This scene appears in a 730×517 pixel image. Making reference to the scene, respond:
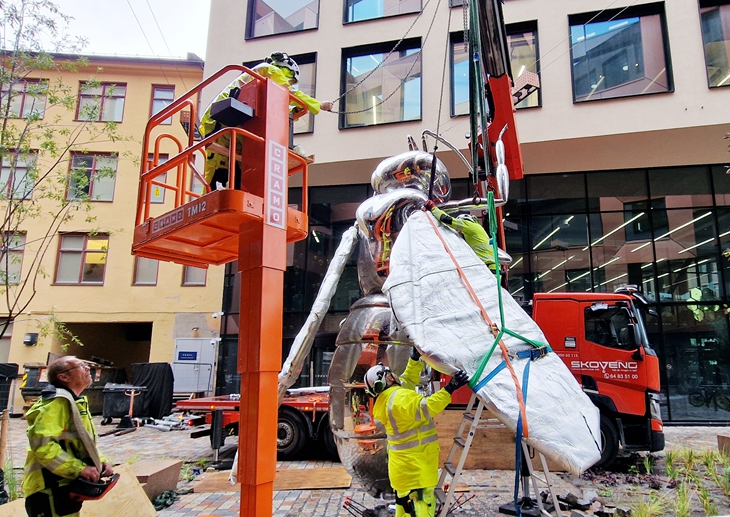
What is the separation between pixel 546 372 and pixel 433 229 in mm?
1038

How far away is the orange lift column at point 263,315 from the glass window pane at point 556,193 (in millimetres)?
11251

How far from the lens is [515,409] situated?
220 centimetres

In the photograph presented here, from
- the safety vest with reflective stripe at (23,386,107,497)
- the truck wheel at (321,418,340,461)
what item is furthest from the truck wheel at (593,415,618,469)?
the safety vest with reflective stripe at (23,386,107,497)

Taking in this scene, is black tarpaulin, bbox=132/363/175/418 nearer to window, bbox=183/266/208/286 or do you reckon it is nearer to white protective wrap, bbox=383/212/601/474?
window, bbox=183/266/208/286

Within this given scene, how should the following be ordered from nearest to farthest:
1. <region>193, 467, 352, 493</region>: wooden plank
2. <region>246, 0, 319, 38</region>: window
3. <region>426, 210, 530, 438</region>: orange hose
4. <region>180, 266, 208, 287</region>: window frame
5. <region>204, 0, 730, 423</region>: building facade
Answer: <region>426, 210, 530, 438</region>: orange hose
<region>193, 467, 352, 493</region>: wooden plank
<region>204, 0, 730, 423</region>: building facade
<region>246, 0, 319, 38</region>: window
<region>180, 266, 208, 287</region>: window frame

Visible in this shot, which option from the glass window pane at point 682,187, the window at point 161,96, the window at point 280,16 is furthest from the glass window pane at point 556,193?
the window at point 161,96

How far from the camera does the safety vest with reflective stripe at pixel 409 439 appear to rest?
3.45 meters

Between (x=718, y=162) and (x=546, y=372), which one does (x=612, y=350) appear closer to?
(x=546, y=372)

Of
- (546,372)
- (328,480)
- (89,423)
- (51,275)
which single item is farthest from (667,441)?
(51,275)

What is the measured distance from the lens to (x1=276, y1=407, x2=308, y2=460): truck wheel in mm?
8008

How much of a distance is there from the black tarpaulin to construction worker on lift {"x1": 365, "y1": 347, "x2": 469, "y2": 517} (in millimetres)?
11837

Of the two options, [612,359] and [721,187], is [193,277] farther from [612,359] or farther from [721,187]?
[721,187]

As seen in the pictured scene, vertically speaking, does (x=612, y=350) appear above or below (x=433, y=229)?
below

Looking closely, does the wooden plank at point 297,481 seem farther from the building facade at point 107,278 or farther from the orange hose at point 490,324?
the building facade at point 107,278
